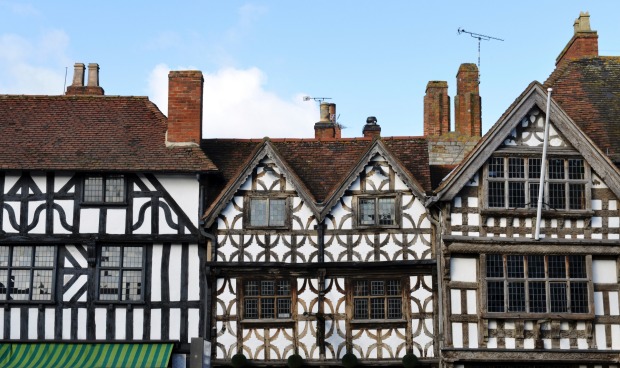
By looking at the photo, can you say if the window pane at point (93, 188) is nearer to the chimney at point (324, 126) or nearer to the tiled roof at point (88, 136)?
the tiled roof at point (88, 136)

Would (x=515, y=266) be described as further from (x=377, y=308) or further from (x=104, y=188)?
(x=104, y=188)

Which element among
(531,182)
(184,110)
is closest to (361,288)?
(531,182)

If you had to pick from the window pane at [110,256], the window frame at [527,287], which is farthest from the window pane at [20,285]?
the window frame at [527,287]

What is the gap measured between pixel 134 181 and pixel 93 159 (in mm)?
1074

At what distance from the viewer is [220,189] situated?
72.6 feet

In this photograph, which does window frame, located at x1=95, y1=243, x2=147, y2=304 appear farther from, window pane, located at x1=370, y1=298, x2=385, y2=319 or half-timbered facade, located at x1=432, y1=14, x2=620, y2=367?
half-timbered facade, located at x1=432, y1=14, x2=620, y2=367

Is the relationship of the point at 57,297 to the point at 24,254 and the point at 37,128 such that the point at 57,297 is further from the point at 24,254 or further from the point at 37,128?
the point at 37,128

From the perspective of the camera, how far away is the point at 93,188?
21672 mm

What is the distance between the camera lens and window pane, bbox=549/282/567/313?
806 inches

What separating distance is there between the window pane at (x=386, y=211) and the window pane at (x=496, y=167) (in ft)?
7.54

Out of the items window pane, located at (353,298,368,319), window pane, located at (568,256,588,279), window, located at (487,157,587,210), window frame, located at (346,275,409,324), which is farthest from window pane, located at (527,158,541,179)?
window pane, located at (353,298,368,319)

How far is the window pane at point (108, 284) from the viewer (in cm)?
2122

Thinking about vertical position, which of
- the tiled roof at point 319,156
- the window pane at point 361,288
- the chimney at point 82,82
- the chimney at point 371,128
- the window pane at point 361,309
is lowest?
the window pane at point 361,309

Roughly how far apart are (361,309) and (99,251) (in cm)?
612
